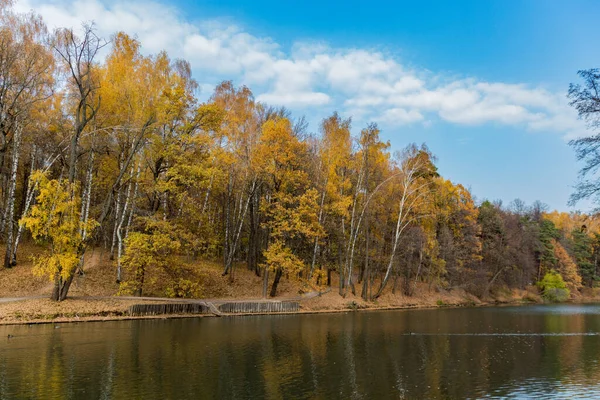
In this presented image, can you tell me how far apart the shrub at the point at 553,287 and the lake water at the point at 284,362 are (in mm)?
47825

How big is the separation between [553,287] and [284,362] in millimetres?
65713

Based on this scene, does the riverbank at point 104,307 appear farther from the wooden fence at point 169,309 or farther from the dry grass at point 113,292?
the wooden fence at point 169,309

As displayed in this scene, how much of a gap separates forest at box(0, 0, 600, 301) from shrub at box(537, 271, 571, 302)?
25749mm

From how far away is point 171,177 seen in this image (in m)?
29.1

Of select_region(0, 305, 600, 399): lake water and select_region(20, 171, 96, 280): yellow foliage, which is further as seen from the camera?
select_region(20, 171, 96, 280): yellow foliage

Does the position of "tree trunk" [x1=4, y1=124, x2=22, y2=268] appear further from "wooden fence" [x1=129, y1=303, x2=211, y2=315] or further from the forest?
"wooden fence" [x1=129, y1=303, x2=211, y2=315]

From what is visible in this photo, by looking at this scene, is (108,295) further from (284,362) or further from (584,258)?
(584,258)

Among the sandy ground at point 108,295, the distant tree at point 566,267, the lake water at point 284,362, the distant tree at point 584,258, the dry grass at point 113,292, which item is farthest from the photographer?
the distant tree at point 584,258

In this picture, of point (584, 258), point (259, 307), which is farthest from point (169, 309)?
point (584, 258)

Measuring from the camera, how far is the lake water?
11.5 m

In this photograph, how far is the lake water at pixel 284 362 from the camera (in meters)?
11.5

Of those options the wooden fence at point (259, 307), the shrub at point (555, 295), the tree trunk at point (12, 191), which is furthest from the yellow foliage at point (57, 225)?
the shrub at point (555, 295)

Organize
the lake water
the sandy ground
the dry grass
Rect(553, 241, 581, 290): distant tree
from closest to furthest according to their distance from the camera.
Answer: the lake water → the sandy ground → the dry grass → Rect(553, 241, 581, 290): distant tree

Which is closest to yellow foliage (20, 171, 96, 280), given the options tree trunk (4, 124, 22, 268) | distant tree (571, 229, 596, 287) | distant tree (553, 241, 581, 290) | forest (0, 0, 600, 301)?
forest (0, 0, 600, 301)
